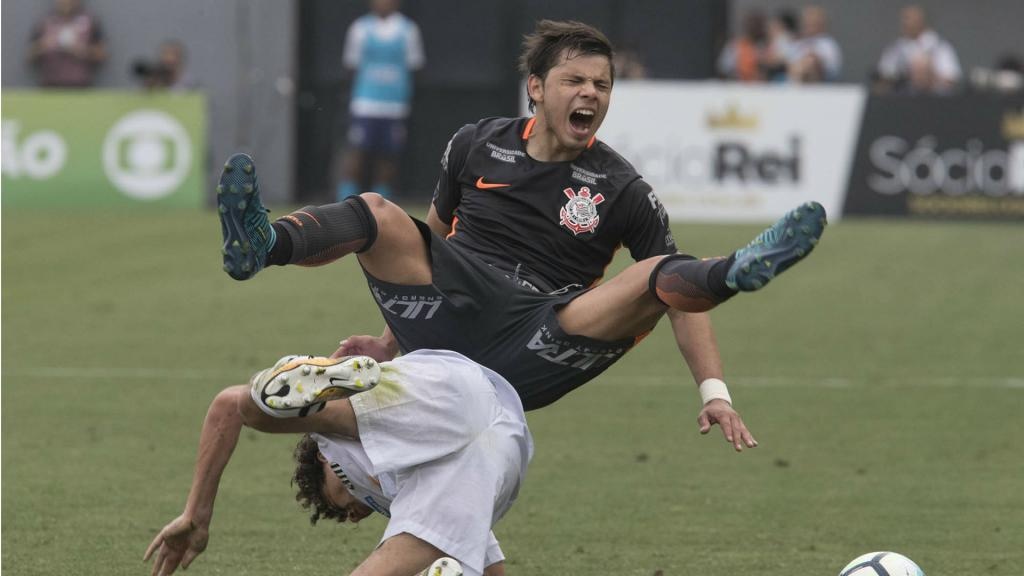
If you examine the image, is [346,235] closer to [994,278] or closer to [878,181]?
[994,278]

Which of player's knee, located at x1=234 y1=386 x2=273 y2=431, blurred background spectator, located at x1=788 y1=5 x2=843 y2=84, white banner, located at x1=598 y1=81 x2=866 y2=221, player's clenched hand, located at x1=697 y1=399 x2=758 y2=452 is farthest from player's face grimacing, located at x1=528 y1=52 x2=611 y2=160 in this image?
blurred background spectator, located at x1=788 y1=5 x2=843 y2=84

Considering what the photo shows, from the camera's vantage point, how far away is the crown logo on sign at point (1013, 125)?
21547 millimetres

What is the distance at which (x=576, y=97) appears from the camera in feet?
21.5

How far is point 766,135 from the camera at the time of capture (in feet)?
71.2

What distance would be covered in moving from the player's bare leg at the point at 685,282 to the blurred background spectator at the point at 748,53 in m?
18.0

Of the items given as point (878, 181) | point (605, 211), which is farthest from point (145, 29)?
A: point (605, 211)

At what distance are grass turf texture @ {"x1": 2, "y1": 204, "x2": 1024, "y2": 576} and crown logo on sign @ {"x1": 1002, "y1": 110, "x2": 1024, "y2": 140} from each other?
3.98 meters

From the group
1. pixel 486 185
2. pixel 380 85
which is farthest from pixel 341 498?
pixel 380 85

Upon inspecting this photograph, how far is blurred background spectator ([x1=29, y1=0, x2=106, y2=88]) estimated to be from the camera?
25172mm

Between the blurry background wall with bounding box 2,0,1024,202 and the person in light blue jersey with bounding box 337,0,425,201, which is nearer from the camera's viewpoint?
the person in light blue jersey with bounding box 337,0,425,201

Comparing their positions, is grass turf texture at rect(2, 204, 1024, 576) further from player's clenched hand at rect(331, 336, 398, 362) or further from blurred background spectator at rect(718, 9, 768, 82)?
blurred background spectator at rect(718, 9, 768, 82)

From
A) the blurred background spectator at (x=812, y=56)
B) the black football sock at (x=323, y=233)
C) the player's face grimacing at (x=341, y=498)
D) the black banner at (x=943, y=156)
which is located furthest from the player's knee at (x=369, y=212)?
the blurred background spectator at (x=812, y=56)

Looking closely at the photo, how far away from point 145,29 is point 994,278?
13.7 m

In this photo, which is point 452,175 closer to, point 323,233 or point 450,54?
point 323,233
